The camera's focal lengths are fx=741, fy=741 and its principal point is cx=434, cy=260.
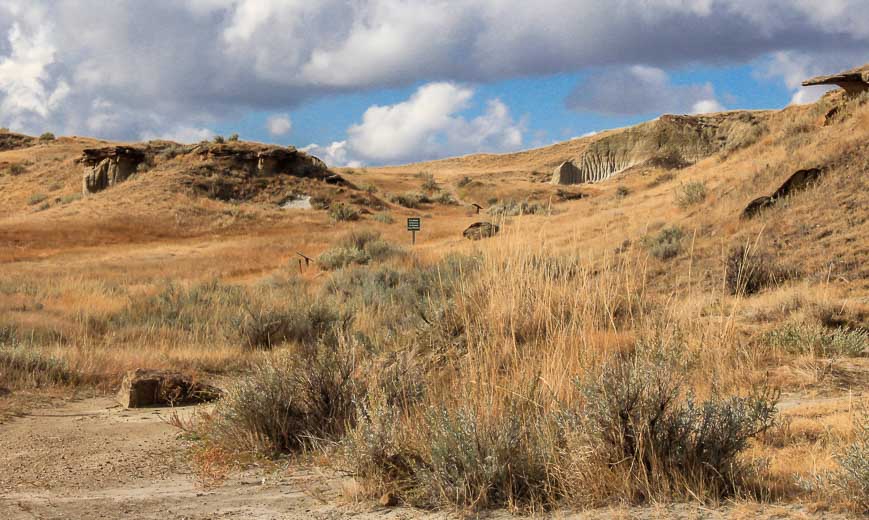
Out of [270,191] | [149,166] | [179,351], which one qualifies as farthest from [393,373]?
[149,166]

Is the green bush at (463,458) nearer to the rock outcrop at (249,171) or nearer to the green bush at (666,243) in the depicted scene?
the green bush at (666,243)

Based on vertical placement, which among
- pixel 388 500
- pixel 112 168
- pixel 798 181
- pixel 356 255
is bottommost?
pixel 388 500

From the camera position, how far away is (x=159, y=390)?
7465 mm

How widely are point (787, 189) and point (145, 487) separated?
43.3ft

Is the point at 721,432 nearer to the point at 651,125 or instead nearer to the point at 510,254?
the point at 510,254

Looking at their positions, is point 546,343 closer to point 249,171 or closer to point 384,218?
point 384,218

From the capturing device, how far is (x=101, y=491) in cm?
475

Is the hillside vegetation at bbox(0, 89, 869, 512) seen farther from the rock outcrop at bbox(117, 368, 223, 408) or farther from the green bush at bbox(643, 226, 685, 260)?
the rock outcrop at bbox(117, 368, 223, 408)

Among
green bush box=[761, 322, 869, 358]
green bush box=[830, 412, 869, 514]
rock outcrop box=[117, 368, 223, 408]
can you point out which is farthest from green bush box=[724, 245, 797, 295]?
green bush box=[830, 412, 869, 514]

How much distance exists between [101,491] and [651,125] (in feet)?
165

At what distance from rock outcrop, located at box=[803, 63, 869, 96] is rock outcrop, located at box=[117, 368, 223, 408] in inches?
747

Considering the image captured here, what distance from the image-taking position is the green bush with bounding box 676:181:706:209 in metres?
19.2

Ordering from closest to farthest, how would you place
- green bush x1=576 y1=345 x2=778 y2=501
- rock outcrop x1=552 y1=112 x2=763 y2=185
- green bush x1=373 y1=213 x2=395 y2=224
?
green bush x1=576 y1=345 x2=778 y2=501 → green bush x1=373 y1=213 x2=395 y2=224 → rock outcrop x1=552 y1=112 x2=763 y2=185

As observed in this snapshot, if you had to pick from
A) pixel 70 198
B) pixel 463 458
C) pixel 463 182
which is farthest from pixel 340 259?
pixel 463 182
